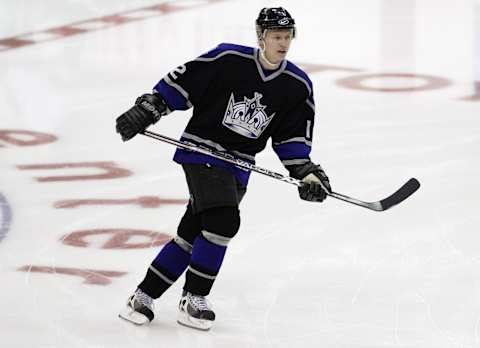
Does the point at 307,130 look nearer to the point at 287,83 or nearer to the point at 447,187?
the point at 287,83

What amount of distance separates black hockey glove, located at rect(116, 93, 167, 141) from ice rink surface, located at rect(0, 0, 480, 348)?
56 cm

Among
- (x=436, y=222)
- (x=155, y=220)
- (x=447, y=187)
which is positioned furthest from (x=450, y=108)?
(x=155, y=220)

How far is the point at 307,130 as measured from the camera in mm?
3635

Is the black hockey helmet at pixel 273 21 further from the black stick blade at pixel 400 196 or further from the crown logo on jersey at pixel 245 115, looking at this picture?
the black stick blade at pixel 400 196

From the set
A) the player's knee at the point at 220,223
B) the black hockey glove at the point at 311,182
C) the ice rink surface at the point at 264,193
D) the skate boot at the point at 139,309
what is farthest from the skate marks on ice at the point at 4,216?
the black hockey glove at the point at 311,182

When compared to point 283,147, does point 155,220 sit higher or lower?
lower

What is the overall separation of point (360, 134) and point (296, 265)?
1.64 metres

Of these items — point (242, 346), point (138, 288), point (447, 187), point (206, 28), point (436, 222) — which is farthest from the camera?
point (206, 28)

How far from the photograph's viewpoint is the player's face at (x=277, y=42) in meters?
3.48

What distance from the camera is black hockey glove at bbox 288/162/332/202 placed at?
353 centimetres

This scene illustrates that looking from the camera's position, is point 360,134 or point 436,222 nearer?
point 436,222

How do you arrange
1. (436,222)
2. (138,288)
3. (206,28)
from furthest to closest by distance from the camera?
(206,28), (436,222), (138,288)

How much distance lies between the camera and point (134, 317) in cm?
362

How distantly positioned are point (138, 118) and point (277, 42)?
16.7 inches
